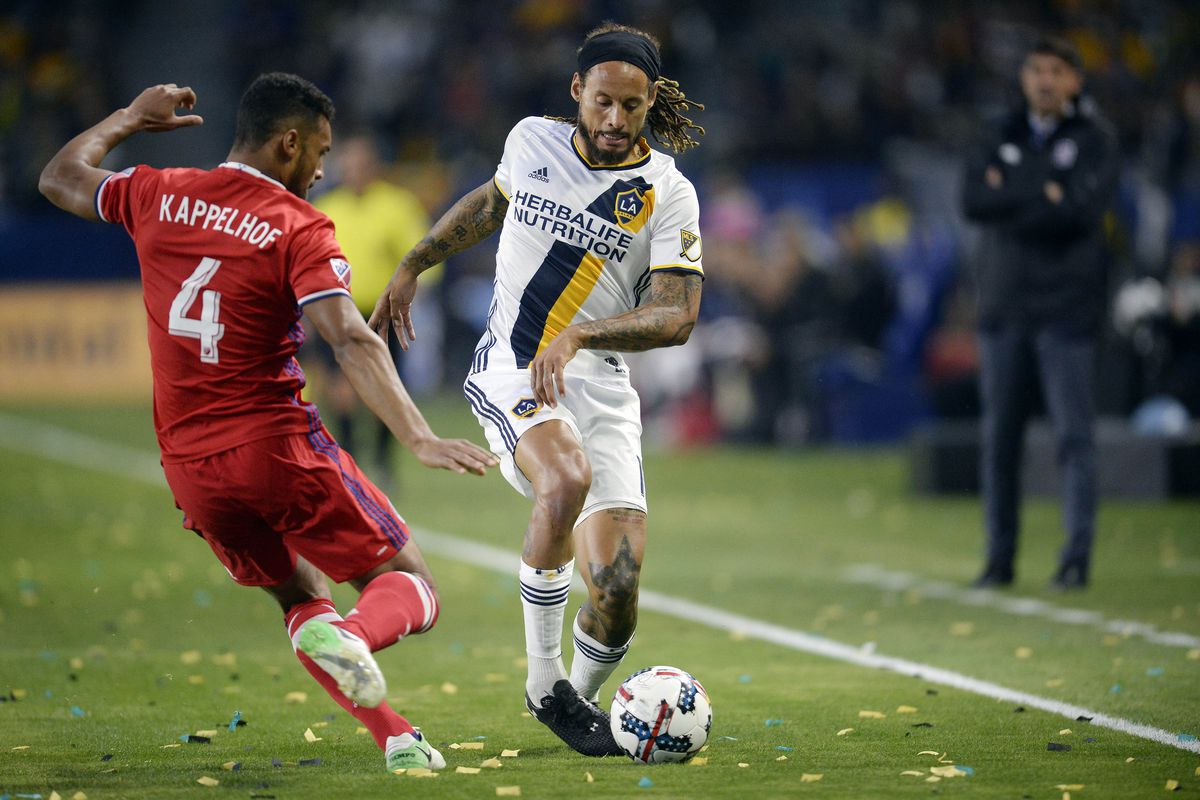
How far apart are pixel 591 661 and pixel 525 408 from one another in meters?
0.86

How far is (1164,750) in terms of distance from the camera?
5.46 metres

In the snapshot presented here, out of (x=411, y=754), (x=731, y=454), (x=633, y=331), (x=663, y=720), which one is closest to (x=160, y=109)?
(x=633, y=331)

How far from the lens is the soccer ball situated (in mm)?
5328

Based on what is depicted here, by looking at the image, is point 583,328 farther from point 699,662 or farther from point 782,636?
point 782,636

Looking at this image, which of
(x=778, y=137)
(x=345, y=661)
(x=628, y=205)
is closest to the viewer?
(x=345, y=661)

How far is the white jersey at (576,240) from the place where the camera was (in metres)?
5.84

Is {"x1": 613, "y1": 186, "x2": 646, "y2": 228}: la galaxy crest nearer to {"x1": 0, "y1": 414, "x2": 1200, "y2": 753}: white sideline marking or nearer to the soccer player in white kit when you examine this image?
the soccer player in white kit

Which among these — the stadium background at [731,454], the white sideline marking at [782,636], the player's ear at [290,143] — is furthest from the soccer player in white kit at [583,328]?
the white sideline marking at [782,636]

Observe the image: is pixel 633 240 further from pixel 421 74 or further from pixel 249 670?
pixel 421 74

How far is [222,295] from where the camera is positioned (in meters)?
5.03

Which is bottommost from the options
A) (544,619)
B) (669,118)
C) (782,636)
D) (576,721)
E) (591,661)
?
(782,636)

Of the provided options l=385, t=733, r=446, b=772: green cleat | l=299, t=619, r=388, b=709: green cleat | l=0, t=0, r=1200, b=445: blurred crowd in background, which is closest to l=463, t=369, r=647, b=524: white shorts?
l=385, t=733, r=446, b=772: green cleat

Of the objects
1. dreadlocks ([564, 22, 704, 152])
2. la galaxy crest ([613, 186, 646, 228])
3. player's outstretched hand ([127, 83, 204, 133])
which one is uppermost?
dreadlocks ([564, 22, 704, 152])

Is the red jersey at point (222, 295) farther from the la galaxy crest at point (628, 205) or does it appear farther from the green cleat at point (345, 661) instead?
the la galaxy crest at point (628, 205)
